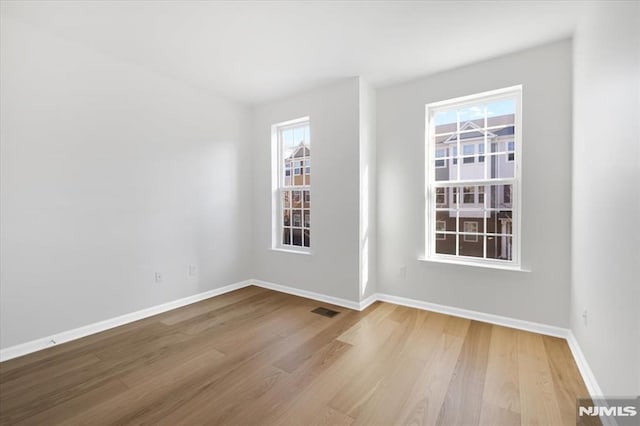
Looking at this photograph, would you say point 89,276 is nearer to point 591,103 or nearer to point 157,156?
point 157,156

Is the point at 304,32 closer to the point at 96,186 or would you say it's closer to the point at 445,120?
the point at 445,120

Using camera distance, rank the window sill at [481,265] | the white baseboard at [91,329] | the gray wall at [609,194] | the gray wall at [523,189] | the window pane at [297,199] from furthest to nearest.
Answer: the window pane at [297,199] → the window sill at [481,265] → the gray wall at [523,189] → the white baseboard at [91,329] → the gray wall at [609,194]

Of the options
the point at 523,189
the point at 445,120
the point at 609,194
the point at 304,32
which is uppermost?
the point at 304,32

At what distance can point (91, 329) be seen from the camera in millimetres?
2752

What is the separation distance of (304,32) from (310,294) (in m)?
2.96

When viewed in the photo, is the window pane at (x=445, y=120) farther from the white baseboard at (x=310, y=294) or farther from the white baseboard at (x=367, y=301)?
the white baseboard at (x=310, y=294)

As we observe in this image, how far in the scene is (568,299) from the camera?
2.56 meters

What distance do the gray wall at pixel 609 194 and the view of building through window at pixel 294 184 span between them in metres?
2.78

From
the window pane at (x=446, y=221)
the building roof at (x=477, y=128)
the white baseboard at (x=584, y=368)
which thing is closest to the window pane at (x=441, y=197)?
the window pane at (x=446, y=221)

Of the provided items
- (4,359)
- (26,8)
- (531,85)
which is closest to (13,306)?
(4,359)

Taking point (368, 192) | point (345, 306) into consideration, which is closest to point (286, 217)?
point (368, 192)

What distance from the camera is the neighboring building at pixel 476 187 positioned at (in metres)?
2.90

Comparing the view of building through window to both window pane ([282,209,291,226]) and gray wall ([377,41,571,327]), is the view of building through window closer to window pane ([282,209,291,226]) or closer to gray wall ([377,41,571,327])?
window pane ([282,209,291,226])

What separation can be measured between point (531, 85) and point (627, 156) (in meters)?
1.66
